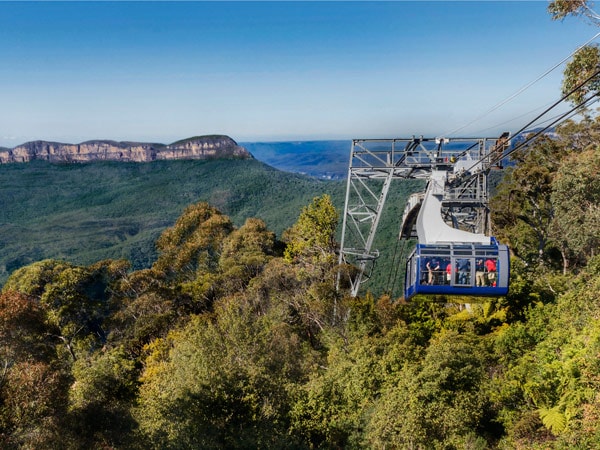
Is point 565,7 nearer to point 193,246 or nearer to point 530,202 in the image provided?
point 530,202

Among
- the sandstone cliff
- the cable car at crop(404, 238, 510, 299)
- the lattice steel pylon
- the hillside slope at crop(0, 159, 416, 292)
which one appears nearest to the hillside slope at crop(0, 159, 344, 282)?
the hillside slope at crop(0, 159, 416, 292)

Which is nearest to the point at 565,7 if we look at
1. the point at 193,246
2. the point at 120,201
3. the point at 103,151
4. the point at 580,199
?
the point at 580,199

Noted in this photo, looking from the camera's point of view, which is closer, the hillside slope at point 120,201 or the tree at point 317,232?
the tree at point 317,232

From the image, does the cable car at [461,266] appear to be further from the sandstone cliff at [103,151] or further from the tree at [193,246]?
the sandstone cliff at [103,151]

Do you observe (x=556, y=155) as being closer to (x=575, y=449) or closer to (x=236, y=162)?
(x=575, y=449)

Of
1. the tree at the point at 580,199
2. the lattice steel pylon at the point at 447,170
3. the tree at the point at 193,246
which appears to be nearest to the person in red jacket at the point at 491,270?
the lattice steel pylon at the point at 447,170

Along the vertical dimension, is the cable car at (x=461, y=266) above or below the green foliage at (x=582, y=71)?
below

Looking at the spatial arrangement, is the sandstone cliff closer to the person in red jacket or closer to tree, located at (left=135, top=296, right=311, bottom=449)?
tree, located at (left=135, top=296, right=311, bottom=449)
